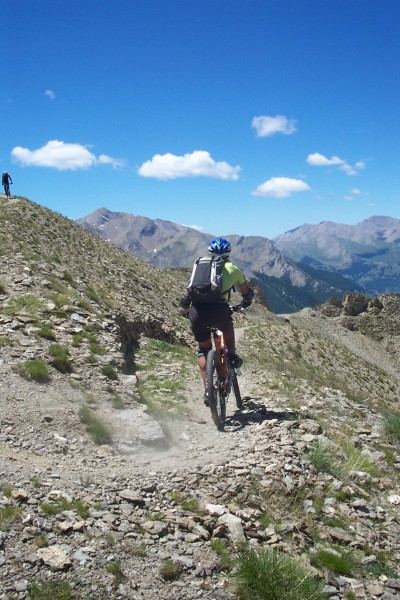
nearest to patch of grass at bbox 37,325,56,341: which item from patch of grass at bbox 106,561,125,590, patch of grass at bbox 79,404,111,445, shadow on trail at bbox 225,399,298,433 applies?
patch of grass at bbox 79,404,111,445

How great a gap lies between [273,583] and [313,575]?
0.84 metres

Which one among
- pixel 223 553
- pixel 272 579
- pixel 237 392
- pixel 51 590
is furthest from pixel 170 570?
pixel 237 392

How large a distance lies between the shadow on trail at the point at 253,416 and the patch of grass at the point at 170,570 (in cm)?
517

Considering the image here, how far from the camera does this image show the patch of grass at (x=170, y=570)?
522 centimetres

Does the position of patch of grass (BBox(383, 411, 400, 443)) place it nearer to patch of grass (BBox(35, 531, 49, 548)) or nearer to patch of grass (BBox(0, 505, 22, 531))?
patch of grass (BBox(35, 531, 49, 548))

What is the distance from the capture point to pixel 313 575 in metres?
5.65

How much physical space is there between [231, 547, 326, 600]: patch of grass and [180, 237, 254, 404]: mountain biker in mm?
4820

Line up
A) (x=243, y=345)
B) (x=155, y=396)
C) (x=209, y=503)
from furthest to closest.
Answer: (x=243, y=345)
(x=155, y=396)
(x=209, y=503)

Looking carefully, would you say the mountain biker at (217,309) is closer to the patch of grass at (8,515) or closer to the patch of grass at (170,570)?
the patch of grass at (170,570)

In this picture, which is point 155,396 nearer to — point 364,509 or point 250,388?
point 250,388

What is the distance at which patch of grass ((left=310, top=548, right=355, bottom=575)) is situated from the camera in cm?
598

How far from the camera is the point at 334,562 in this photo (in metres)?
6.04

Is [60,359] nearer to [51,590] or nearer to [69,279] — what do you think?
[51,590]

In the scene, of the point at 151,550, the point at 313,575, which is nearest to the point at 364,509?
the point at 313,575
